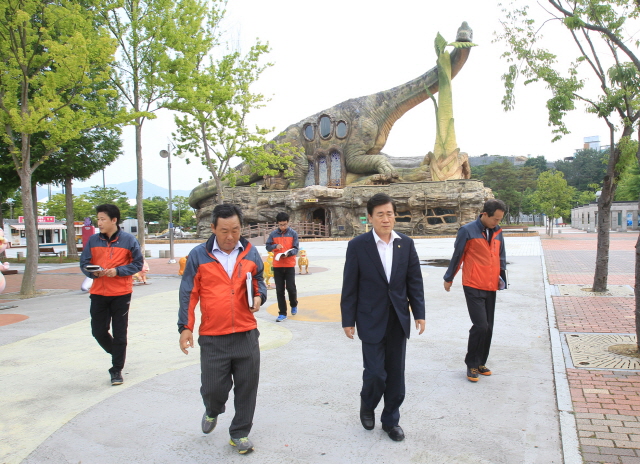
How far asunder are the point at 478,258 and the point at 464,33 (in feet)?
99.8

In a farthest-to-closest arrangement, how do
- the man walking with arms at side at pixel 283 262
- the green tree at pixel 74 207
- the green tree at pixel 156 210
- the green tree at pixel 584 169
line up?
1. the green tree at pixel 584 169
2. the green tree at pixel 156 210
3. the green tree at pixel 74 207
4. the man walking with arms at side at pixel 283 262

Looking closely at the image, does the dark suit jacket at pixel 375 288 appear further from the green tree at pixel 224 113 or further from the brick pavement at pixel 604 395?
the green tree at pixel 224 113

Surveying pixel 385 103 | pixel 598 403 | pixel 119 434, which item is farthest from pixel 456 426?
pixel 385 103

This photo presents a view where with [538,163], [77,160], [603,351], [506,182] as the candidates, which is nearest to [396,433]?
[603,351]

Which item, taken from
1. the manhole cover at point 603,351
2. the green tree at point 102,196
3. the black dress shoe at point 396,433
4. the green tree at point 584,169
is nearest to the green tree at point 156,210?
the green tree at point 102,196

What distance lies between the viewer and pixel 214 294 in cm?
320

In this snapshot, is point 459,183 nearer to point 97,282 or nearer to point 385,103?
point 385,103

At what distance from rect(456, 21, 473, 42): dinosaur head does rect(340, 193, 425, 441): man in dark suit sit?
31.5m

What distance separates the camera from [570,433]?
330 cm

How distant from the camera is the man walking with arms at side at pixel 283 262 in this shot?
7.23 meters

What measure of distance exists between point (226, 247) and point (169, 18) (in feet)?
42.0

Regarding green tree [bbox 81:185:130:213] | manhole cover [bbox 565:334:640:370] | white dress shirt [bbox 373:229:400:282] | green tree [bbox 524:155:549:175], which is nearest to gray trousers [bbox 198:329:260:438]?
white dress shirt [bbox 373:229:400:282]

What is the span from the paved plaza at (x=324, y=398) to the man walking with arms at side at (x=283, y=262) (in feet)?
0.91

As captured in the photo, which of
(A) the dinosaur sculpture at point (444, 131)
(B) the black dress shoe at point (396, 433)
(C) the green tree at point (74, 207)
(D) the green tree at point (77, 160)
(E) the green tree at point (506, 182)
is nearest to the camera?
(B) the black dress shoe at point (396, 433)
